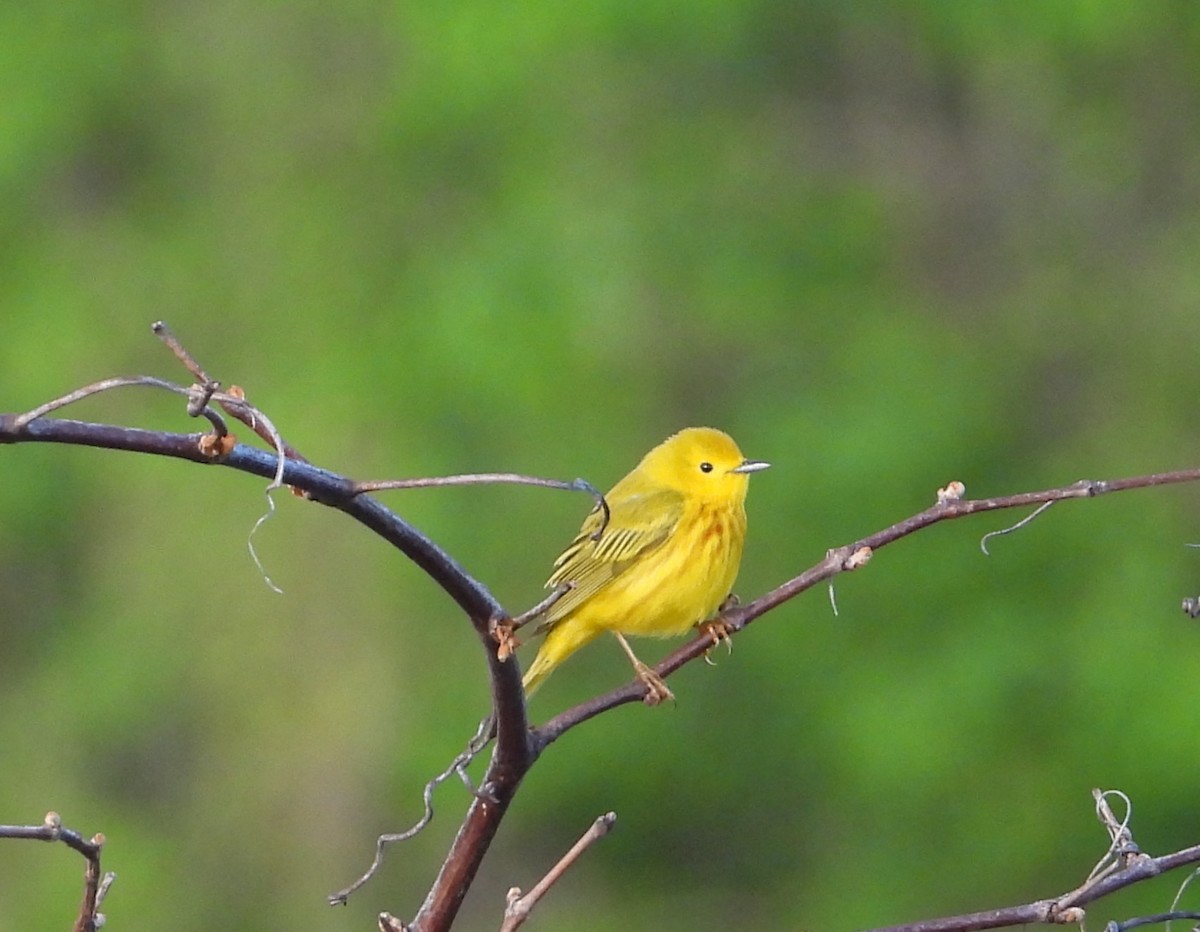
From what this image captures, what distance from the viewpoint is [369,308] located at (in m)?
14.7

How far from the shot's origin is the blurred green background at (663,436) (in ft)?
40.1

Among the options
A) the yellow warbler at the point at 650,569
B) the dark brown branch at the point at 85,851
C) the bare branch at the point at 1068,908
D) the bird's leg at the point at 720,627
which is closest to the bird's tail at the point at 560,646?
the yellow warbler at the point at 650,569

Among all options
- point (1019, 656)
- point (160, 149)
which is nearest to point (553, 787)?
point (1019, 656)

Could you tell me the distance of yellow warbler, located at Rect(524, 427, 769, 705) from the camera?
5.11 metres

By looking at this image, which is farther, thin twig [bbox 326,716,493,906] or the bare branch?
thin twig [bbox 326,716,493,906]

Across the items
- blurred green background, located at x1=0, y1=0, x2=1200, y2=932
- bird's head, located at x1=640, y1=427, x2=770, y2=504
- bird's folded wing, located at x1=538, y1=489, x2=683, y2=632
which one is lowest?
bird's folded wing, located at x1=538, y1=489, x2=683, y2=632

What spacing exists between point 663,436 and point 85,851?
36.4 ft

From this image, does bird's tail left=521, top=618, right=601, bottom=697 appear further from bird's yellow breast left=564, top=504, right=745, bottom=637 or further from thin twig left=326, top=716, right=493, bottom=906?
thin twig left=326, top=716, right=493, bottom=906

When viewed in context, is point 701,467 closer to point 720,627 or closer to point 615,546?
point 615,546

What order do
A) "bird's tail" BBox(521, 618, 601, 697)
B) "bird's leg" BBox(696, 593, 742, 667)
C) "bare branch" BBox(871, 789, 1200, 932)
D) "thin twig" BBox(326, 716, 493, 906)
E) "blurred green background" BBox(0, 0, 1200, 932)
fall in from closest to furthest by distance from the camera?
1. "bare branch" BBox(871, 789, 1200, 932)
2. "thin twig" BBox(326, 716, 493, 906)
3. "bird's leg" BBox(696, 593, 742, 667)
4. "bird's tail" BBox(521, 618, 601, 697)
5. "blurred green background" BBox(0, 0, 1200, 932)

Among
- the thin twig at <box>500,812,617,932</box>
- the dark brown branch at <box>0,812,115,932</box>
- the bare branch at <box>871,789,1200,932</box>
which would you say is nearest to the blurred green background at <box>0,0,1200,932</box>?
the bare branch at <box>871,789,1200,932</box>

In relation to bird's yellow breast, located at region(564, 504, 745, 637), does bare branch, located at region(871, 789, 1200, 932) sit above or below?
below

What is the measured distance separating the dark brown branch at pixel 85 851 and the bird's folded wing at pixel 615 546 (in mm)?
2776

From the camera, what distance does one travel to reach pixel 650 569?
5.18 m
